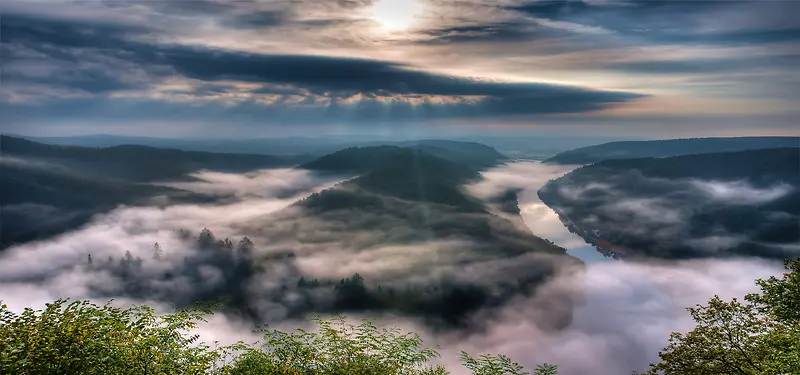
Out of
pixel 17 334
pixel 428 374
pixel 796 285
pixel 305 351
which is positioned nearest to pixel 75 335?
pixel 17 334

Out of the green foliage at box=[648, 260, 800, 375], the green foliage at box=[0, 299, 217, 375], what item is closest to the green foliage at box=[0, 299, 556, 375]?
the green foliage at box=[0, 299, 217, 375]

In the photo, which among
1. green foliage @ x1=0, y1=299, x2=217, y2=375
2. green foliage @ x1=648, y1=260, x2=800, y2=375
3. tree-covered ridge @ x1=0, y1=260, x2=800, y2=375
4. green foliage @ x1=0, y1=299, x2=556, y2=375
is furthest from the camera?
green foliage @ x1=648, y1=260, x2=800, y2=375

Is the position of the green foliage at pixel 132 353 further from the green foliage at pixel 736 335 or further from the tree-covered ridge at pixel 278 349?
the green foliage at pixel 736 335

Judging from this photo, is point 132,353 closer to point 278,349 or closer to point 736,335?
point 278,349

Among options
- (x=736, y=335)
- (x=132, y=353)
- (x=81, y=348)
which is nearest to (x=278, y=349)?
(x=132, y=353)

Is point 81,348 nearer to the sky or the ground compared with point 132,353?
nearer to the sky

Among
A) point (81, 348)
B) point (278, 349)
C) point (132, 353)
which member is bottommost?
point (278, 349)

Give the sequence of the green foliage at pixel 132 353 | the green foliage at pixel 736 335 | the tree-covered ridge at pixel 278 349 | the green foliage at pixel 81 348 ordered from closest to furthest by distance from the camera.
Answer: the green foliage at pixel 81 348 < the green foliage at pixel 132 353 < the tree-covered ridge at pixel 278 349 < the green foliage at pixel 736 335

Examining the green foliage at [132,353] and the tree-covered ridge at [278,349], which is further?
the tree-covered ridge at [278,349]

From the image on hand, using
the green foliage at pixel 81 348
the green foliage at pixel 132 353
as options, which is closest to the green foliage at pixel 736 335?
the green foliage at pixel 132 353

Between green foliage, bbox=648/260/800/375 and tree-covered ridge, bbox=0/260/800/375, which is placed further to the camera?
green foliage, bbox=648/260/800/375

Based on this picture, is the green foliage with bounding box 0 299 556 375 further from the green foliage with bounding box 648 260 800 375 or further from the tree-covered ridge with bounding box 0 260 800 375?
the green foliage with bounding box 648 260 800 375
